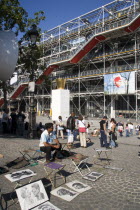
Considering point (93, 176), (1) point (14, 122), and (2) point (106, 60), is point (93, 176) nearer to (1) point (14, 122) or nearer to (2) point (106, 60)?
(1) point (14, 122)

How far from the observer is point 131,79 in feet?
77.0

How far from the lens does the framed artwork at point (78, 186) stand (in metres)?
4.30

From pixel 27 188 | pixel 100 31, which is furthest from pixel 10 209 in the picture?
pixel 100 31

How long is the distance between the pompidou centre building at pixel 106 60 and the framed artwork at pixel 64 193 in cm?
1849

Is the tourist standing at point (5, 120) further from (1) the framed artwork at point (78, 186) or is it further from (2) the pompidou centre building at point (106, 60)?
(2) the pompidou centre building at point (106, 60)

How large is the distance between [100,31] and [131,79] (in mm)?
8153

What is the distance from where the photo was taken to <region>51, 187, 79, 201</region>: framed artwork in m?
3.93

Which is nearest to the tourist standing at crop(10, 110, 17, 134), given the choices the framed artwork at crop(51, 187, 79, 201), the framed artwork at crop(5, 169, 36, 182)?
the framed artwork at crop(5, 169, 36, 182)

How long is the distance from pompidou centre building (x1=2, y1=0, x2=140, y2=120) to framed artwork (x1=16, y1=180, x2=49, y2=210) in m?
18.9

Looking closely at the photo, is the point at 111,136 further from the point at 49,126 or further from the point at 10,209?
the point at 10,209

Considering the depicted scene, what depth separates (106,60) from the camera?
28297 mm

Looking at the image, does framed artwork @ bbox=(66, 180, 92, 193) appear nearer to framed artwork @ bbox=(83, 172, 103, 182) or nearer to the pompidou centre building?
framed artwork @ bbox=(83, 172, 103, 182)

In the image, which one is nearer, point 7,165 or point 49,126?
point 7,165

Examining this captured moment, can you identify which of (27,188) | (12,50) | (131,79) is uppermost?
(131,79)
